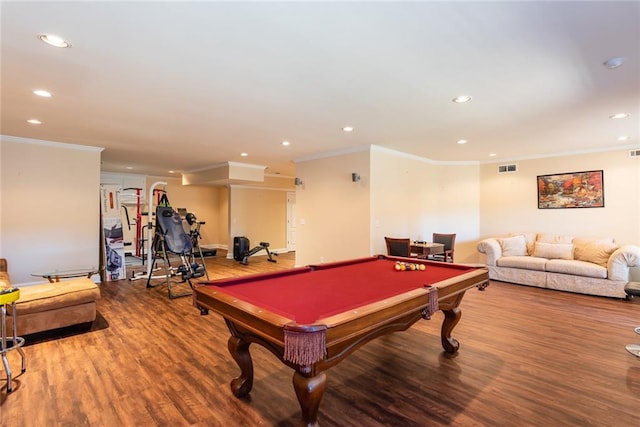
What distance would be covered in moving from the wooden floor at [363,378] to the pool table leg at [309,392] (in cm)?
40

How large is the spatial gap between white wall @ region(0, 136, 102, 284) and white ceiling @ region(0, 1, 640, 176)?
56cm

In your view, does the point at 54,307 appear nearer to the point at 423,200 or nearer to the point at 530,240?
the point at 423,200

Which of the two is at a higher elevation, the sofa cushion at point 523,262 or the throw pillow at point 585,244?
the throw pillow at point 585,244

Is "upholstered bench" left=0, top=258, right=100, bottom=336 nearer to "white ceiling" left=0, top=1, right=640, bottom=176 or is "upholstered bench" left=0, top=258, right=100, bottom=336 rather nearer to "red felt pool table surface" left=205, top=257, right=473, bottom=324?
"white ceiling" left=0, top=1, right=640, bottom=176

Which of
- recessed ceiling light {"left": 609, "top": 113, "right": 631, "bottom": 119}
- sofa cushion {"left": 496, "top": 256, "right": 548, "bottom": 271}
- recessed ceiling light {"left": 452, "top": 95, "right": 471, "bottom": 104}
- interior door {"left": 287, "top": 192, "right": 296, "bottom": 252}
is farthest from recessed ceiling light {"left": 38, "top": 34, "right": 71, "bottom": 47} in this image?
interior door {"left": 287, "top": 192, "right": 296, "bottom": 252}

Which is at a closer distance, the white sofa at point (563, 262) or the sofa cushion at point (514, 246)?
the white sofa at point (563, 262)

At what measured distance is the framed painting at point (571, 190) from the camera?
5.90 metres

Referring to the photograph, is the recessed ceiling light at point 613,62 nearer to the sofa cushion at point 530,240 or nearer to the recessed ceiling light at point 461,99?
the recessed ceiling light at point 461,99

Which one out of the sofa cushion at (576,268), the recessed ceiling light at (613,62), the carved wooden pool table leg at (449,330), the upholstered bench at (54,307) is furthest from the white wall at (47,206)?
the sofa cushion at (576,268)

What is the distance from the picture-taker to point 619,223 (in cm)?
569

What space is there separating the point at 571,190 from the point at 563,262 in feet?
5.89

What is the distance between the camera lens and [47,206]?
534 centimetres

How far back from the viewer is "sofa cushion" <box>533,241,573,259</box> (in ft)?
18.3

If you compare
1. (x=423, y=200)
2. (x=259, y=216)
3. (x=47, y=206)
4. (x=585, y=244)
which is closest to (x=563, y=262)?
(x=585, y=244)
